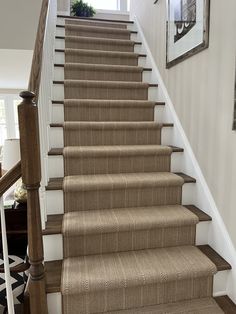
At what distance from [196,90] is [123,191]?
3.10 ft

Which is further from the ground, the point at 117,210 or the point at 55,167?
the point at 55,167

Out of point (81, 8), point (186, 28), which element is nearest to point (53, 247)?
point (186, 28)

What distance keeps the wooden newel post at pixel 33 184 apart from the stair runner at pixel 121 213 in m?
0.14

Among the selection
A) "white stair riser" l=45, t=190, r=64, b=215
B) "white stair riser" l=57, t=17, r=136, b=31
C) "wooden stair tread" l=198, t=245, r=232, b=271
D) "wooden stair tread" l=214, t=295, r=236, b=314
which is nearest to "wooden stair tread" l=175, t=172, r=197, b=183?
"wooden stair tread" l=198, t=245, r=232, b=271

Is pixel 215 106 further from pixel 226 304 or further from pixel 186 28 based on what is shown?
pixel 226 304

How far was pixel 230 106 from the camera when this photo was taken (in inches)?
59.7

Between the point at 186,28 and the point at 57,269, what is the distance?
1.99 m

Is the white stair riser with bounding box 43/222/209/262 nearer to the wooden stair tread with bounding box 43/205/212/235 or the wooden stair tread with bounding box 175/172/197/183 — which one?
the wooden stair tread with bounding box 43/205/212/235

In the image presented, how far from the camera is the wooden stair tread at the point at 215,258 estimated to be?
1.50 m

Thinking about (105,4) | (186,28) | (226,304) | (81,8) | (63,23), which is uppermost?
(105,4)

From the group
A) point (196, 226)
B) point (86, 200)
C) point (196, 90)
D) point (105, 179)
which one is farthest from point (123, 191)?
point (196, 90)

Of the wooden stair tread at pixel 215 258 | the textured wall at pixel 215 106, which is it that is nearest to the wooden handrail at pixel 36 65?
the textured wall at pixel 215 106

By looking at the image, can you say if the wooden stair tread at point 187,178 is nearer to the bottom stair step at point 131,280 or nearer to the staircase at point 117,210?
the staircase at point 117,210

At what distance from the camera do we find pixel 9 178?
110 cm
